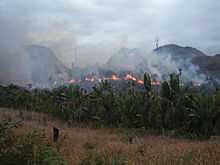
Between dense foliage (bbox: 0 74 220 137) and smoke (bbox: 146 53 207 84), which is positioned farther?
smoke (bbox: 146 53 207 84)

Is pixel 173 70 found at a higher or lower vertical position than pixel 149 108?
higher

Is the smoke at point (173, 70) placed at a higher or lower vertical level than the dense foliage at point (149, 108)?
higher

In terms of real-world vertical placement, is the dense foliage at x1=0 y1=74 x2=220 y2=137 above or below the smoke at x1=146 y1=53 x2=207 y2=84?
below

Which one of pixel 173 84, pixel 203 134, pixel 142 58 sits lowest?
pixel 203 134

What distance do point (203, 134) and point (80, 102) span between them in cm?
1109

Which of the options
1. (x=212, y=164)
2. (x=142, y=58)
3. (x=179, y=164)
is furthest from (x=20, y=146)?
(x=142, y=58)

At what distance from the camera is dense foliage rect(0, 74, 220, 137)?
57.7ft

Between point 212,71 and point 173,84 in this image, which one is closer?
point 173,84

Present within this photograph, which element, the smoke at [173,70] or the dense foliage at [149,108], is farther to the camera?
the smoke at [173,70]

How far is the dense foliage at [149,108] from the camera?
57.7ft

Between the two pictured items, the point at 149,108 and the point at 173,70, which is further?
the point at 173,70

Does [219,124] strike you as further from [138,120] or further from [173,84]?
[138,120]

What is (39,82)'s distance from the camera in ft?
276

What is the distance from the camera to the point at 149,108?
20125mm
